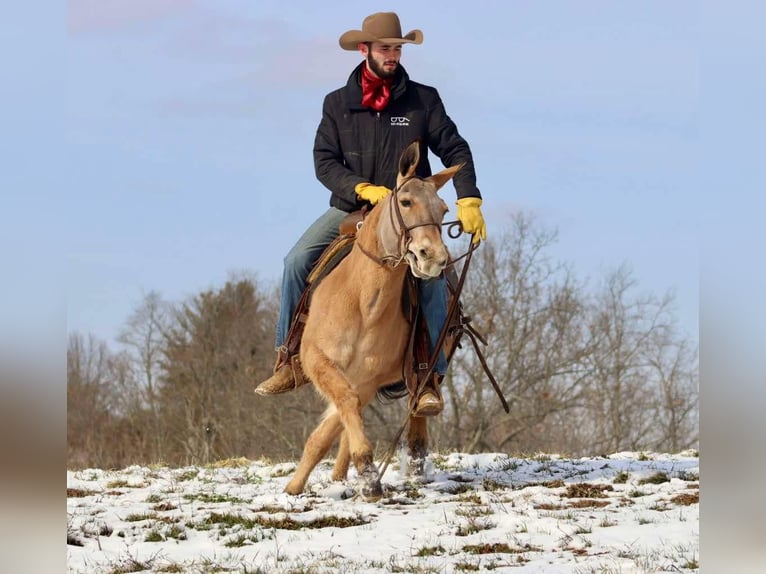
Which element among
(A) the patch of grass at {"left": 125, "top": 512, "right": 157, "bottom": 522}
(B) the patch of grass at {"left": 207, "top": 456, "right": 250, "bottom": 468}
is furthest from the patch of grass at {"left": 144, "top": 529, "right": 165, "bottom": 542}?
(B) the patch of grass at {"left": 207, "top": 456, "right": 250, "bottom": 468}

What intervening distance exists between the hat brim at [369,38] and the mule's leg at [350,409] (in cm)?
261

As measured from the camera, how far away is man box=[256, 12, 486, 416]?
28.1ft

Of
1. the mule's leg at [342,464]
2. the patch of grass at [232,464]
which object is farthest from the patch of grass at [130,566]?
the patch of grass at [232,464]

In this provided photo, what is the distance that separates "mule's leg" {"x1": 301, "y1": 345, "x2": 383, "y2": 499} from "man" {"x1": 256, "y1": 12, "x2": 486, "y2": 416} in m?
0.87

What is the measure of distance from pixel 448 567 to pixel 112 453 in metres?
31.6

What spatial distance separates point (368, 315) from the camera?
7961 mm

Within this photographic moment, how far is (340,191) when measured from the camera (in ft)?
27.9

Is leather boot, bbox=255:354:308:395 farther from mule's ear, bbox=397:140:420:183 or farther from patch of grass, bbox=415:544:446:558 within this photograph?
patch of grass, bbox=415:544:446:558

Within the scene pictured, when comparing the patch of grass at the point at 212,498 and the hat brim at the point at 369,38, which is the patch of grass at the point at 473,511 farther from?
the hat brim at the point at 369,38

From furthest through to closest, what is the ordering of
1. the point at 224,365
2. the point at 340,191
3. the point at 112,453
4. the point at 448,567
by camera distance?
the point at 224,365 < the point at 112,453 < the point at 340,191 < the point at 448,567

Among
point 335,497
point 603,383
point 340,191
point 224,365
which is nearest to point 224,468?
point 335,497

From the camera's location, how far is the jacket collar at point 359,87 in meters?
8.74

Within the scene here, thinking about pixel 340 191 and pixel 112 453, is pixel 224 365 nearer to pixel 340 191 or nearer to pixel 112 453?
pixel 112 453

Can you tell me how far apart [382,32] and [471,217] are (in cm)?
176
